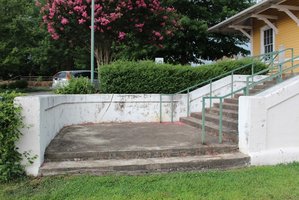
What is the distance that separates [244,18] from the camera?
15500 mm

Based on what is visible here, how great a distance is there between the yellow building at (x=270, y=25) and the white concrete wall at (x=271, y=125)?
6868mm

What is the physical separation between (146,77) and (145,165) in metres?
5.09

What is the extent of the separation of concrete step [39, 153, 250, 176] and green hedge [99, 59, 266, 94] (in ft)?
15.2

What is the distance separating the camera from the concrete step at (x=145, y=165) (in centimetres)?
572

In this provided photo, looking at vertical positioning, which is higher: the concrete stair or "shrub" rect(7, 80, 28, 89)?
"shrub" rect(7, 80, 28, 89)

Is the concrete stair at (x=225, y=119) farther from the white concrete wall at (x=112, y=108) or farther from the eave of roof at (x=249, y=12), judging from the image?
the eave of roof at (x=249, y=12)

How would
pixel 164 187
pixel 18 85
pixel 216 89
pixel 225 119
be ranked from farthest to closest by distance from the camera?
pixel 18 85 → pixel 216 89 → pixel 225 119 → pixel 164 187

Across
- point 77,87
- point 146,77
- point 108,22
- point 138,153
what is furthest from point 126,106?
point 138,153

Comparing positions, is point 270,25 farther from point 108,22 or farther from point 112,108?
point 112,108

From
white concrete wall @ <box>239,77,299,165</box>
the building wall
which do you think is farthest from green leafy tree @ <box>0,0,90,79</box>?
white concrete wall @ <box>239,77,299,165</box>

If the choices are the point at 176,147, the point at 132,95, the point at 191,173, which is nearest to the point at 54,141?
the point at 176,147

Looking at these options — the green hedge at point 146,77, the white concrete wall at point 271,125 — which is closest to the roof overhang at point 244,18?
the green hedge at point 146,77

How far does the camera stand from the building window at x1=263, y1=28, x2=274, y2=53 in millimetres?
15211

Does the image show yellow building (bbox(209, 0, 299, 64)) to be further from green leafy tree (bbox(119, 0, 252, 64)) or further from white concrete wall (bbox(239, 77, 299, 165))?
white concrete wall (bbox(239, 77, 299, 165))
